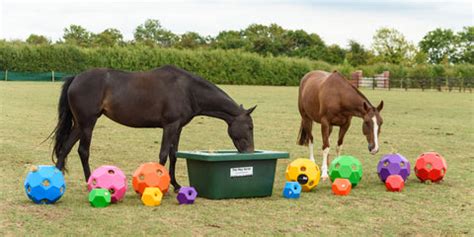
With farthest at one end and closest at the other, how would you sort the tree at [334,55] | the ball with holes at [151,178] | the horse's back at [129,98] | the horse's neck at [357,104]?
the tree at [334,55], the horse's neck at [357,104], the horse's back at [129,98], the ball with holes at [151,178]

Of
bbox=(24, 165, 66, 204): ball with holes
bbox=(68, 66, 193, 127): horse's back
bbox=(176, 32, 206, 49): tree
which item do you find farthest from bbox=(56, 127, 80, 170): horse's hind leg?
bbox=(176, 32, 206, 49): tree

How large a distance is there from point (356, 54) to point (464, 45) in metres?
18.6

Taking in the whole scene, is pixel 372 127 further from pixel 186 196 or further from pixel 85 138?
pixel 85 138

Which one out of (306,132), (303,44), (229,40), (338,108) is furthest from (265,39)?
(338,108)

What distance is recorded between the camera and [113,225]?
6.34 m

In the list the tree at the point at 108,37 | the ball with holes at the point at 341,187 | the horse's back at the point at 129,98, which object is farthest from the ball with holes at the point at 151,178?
the tree at the point at 108,37

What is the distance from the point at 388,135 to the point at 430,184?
747cm

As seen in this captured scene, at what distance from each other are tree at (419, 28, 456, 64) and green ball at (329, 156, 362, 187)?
10325 centimetres

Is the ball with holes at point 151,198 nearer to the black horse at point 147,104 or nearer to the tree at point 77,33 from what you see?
the black horse at point 147,104

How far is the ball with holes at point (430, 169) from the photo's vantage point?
373 inches

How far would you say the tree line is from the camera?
10012 cm

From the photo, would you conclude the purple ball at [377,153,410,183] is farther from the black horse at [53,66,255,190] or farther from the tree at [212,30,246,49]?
the tree at [212,30,246,49]

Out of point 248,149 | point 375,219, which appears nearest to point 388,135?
point 248,149

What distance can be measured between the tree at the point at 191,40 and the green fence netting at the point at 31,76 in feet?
121
